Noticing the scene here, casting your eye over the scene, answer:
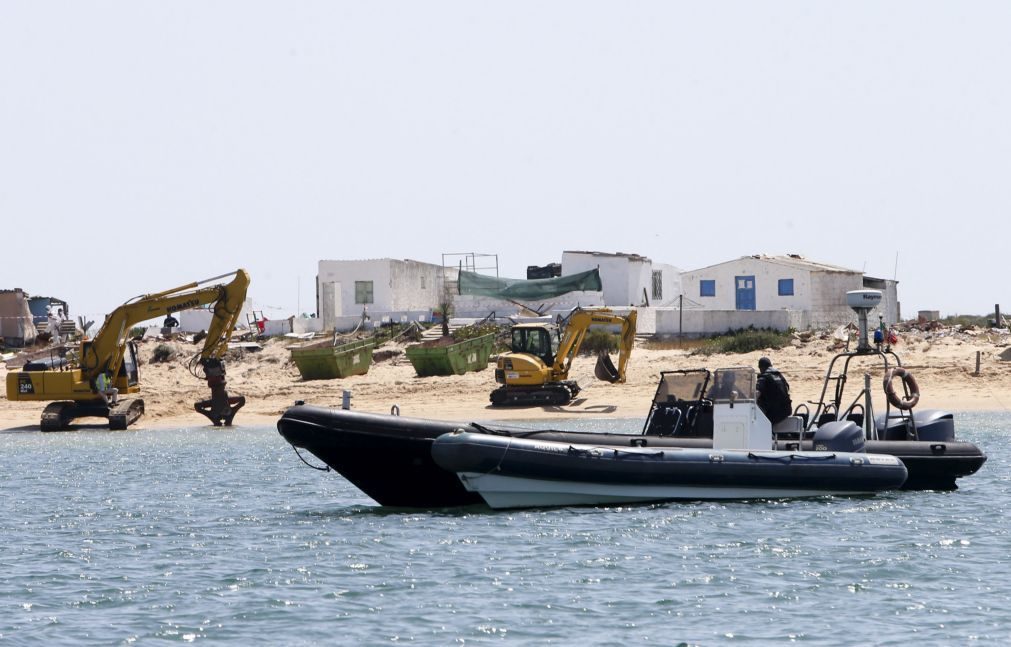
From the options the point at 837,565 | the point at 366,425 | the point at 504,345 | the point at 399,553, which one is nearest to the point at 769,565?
the point at 837,565

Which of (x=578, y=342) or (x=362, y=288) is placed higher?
(x=362, y=288)

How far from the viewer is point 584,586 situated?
14000 mm

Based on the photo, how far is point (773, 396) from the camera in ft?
61.9

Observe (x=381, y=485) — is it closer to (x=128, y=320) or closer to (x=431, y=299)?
(x=128, y=320)

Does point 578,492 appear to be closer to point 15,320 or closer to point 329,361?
point 329,361

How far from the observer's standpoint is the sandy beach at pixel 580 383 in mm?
34219

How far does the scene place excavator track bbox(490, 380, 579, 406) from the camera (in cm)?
3422

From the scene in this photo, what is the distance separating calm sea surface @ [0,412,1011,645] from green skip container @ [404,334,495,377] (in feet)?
57.0

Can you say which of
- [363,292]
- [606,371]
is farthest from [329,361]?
[363,292]

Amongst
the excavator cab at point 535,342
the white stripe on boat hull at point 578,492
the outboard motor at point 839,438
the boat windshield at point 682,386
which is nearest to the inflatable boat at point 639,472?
the white stripe on boat hull at point 578,492

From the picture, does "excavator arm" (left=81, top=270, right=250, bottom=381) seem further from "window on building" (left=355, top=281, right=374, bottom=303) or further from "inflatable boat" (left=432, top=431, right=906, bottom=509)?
"window on building" (left=355, top=281, right=374, bottom=303)

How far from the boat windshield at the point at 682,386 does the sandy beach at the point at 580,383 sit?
12.5 m

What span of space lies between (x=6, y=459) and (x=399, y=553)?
15.5m

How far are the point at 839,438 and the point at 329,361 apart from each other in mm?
23239
